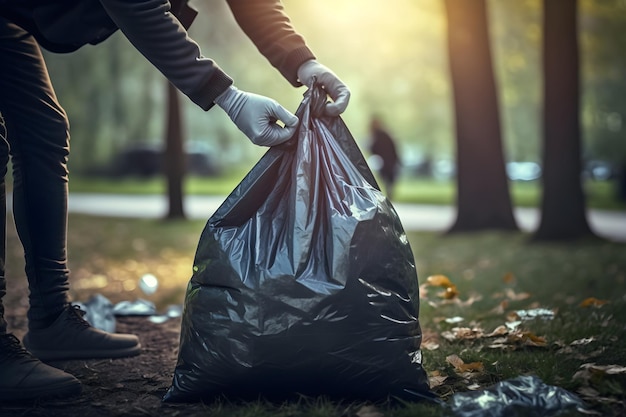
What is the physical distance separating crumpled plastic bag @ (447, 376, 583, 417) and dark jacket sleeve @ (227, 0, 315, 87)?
1351mm

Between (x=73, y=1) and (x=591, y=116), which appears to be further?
(x=591, y=116)

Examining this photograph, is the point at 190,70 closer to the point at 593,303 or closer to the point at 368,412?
the point at 368,412

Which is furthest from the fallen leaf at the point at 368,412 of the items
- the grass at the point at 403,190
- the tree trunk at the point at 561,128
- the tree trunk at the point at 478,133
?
the grass at the point at 403,190

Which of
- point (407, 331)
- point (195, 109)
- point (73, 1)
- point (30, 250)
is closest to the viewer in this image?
point (407, 331)

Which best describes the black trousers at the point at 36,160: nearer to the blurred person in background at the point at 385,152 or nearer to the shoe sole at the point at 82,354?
the shoe sole at the point at 82,354

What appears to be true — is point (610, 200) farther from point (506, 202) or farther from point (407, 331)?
point (407, 331)

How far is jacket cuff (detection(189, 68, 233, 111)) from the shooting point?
2.68 m

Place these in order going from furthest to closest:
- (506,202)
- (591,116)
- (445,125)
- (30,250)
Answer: (445,125)
(591,116)
(506,202)
(30,250)

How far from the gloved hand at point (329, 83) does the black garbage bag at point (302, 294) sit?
0.20 meters

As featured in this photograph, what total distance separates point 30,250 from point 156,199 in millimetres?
15135

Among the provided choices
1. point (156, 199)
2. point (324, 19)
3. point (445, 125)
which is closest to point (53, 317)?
point (324, 19)

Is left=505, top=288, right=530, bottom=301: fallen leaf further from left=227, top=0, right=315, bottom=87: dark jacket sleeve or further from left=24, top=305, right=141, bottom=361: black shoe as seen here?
left=24, top=305, right=141, bottom=361: black shoe

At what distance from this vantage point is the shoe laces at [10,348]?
2.71m

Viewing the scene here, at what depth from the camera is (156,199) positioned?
1802cm
